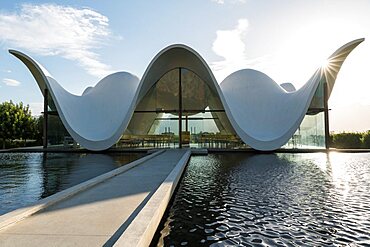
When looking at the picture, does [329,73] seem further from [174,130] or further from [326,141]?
[174,130]

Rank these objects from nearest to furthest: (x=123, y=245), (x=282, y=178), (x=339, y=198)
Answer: (x=123, y=245), (x=339, y=198), (x=282, y=178)

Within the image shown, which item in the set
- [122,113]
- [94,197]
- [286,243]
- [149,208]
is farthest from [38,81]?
[286,243]

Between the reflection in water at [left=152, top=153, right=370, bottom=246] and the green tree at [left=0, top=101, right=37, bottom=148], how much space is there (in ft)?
68.3

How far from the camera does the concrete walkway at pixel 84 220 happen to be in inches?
112

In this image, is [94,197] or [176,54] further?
[176,54]

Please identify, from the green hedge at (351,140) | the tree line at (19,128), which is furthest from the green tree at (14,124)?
the green hedge at (351,140)

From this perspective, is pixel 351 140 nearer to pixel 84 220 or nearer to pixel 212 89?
pixel 212 89

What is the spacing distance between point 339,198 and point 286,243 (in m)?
2.69

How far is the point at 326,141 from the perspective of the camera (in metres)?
17.5

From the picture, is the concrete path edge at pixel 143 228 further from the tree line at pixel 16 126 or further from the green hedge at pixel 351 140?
the tree line at pixel 16 126

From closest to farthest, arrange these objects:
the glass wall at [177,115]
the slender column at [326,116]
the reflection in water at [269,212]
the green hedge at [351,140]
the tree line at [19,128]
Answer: the reflection in water at [269,212]
the slender column at [326,116]
the green hedge at [351,140]
the glass wall at [177,115]
the tree line at [19,128]

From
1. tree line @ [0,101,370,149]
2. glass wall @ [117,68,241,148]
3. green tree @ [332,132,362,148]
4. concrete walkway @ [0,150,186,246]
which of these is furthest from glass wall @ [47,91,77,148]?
green tree @ [332,132,362,148]

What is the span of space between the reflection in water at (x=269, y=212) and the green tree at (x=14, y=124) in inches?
820

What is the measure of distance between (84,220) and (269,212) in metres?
2.83
